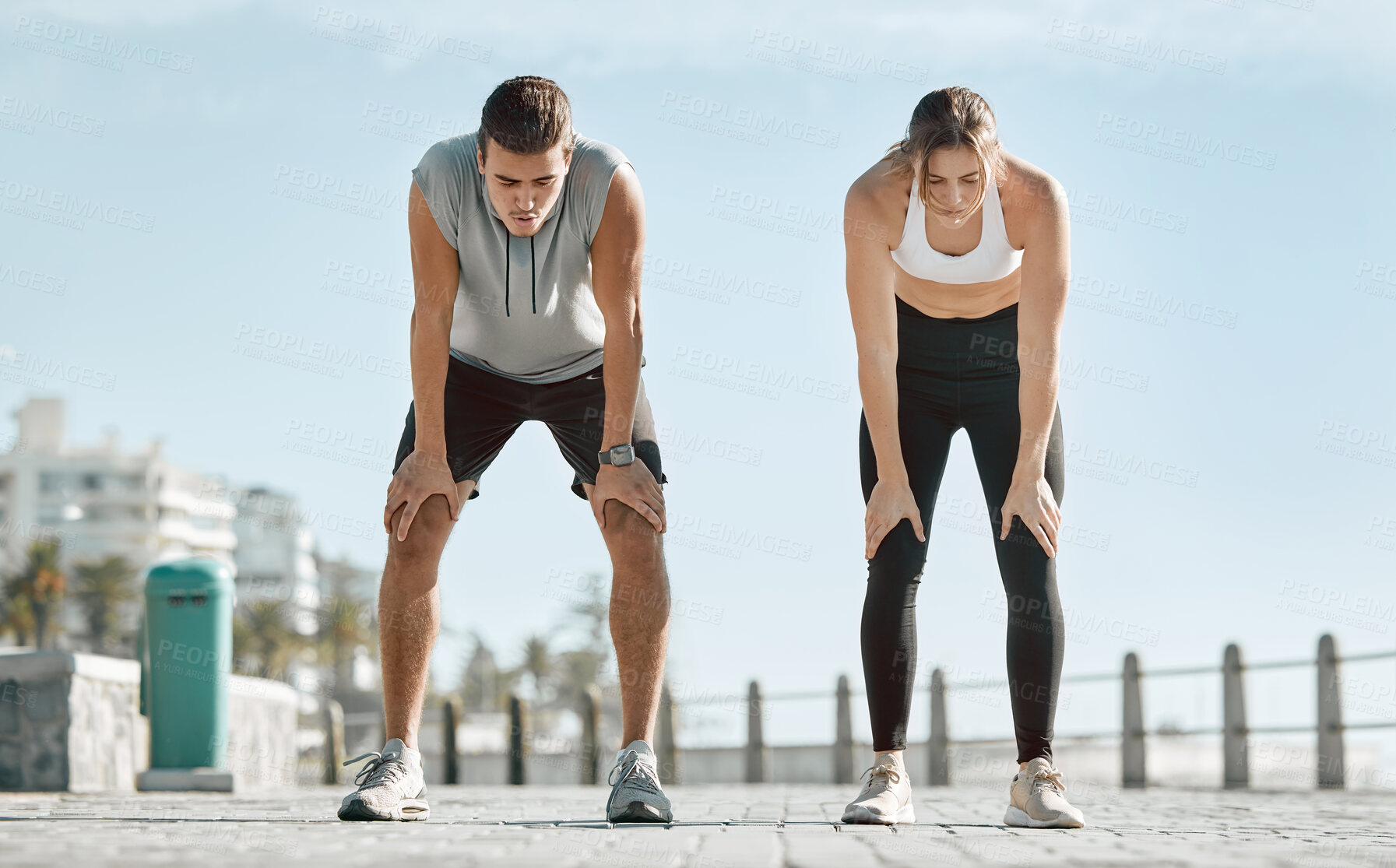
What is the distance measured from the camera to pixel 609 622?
415cm

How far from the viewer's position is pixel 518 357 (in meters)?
4.26

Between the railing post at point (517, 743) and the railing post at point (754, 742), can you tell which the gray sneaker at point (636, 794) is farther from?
Result: the railing post at point (517, 743)

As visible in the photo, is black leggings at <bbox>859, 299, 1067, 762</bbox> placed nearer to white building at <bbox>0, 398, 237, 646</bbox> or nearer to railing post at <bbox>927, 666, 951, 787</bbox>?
railing post at <bbox>927, 666, 951, 787</bbox>

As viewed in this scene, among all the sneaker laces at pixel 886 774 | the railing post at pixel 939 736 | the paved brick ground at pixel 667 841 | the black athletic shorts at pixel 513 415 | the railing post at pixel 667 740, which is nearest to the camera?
the paved brick ground at pixel 667 841

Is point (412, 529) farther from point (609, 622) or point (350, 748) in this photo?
point (350, 748)

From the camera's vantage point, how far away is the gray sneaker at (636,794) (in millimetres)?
3691

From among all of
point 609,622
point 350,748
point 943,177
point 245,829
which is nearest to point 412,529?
point 609,622

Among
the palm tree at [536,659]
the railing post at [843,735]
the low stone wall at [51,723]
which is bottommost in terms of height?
the palm tree at [536,659]

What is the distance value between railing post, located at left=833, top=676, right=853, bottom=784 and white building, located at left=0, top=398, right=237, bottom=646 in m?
84.9

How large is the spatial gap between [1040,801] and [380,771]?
5.61 ft

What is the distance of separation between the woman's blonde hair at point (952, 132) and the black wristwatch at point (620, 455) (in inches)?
41.9

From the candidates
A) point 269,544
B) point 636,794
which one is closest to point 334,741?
point 636,794

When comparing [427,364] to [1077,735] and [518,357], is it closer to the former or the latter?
[518,357]

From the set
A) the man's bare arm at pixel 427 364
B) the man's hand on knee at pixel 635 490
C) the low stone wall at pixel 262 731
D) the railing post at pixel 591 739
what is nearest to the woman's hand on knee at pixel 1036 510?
the man's hand on knee at pixel 635 490
